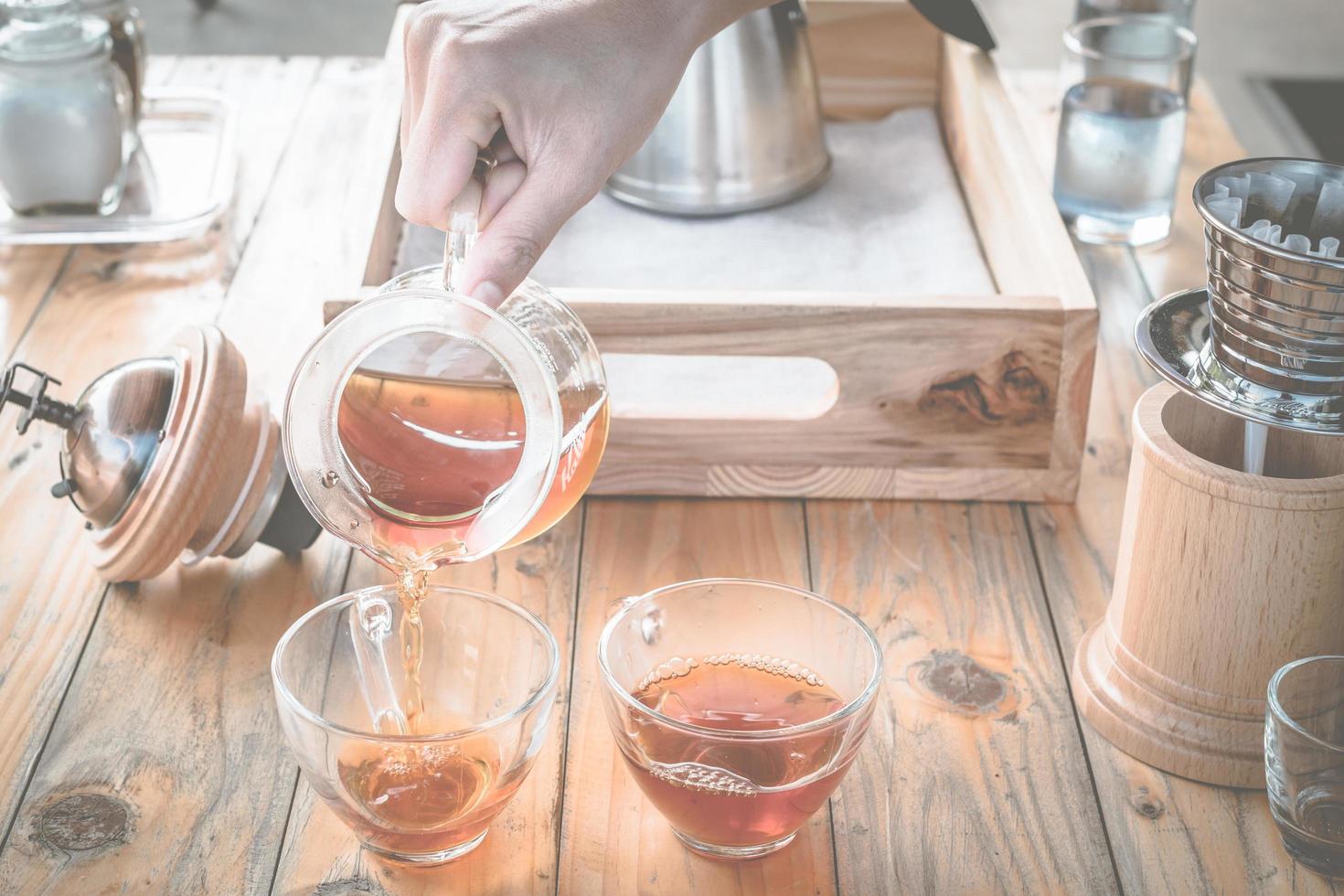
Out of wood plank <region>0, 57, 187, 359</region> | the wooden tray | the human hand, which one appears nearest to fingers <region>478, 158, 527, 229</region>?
the human hand

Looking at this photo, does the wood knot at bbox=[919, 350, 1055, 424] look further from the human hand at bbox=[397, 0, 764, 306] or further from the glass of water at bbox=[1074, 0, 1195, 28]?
the glass of water at bbox=[1074, 0, 1195, 28]

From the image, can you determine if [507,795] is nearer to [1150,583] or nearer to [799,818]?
[799,818]

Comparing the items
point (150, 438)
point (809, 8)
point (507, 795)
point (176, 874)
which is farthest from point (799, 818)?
point (809, 8)

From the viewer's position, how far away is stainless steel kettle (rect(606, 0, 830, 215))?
1.21 meters

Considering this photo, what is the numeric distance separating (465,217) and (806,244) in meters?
0.54

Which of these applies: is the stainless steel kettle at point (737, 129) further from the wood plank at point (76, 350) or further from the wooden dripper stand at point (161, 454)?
the wooden dripper stand at point (161, 454)

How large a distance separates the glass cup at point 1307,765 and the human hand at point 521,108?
399mm

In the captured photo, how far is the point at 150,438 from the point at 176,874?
10.2 inches

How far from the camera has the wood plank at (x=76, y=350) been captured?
82 centimetres

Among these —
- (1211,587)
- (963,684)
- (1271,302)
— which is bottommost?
(963,684)

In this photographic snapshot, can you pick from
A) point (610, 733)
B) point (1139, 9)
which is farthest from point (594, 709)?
point (1139, 9)

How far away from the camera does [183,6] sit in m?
2.75

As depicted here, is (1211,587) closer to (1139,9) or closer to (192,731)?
(192,731)

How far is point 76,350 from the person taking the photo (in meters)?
1.12
